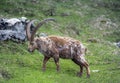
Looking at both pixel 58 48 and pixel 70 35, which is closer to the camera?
pixel 58 48

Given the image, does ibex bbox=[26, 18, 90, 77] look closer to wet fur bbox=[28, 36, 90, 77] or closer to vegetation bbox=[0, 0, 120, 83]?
wet fur bbox=[28, 36, 90, 77]

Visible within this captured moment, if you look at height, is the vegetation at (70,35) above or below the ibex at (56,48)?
below

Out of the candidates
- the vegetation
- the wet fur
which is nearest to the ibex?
the wet fur

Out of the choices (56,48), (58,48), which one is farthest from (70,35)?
(56,48)

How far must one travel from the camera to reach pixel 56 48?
23.2 metres

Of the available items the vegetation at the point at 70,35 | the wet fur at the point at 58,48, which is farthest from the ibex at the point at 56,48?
the vegetation at the point at 70,35

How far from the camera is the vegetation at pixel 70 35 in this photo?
73.5 feet

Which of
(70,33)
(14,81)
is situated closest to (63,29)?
(70,33)

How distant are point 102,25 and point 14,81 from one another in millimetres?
29678

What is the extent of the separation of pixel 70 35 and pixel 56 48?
17.7 meters

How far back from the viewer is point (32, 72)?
73.5 ft

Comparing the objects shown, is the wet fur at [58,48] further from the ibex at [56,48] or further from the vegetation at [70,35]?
the vegetation at [70,35]

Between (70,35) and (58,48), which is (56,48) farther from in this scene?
(70,35)

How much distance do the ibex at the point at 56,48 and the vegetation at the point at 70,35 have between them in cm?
96
